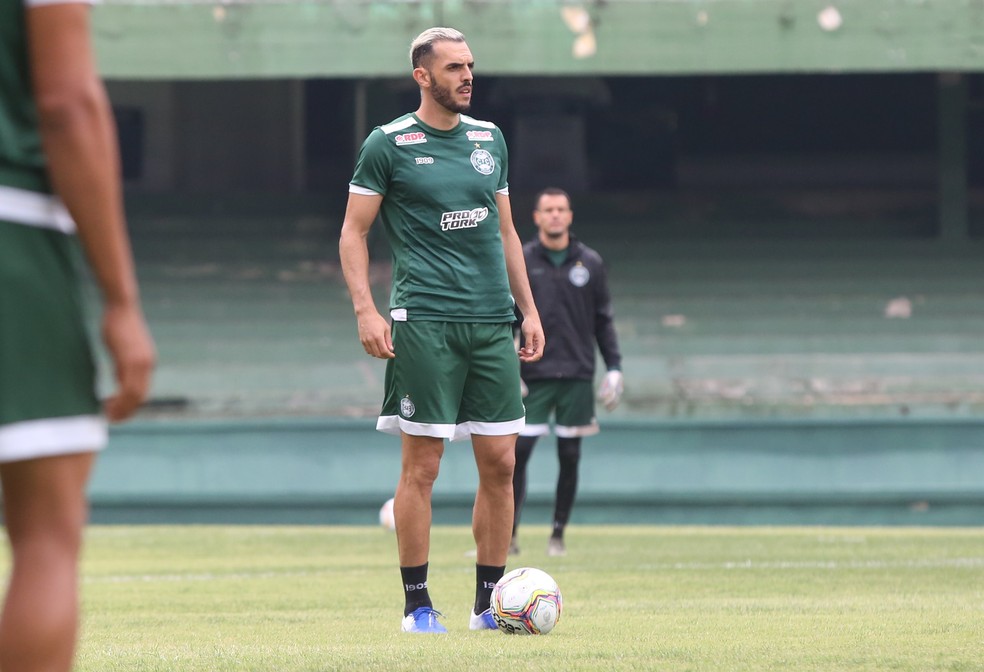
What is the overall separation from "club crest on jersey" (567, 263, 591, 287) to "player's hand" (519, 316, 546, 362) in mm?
4318

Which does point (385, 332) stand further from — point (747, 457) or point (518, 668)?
point (747, 457)

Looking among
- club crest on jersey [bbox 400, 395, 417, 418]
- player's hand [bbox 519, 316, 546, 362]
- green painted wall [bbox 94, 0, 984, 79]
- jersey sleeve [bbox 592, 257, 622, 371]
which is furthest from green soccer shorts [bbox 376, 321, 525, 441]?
green painted wall [bbox 94, 0, 984, 79]

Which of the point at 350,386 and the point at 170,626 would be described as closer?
the point at 170,626

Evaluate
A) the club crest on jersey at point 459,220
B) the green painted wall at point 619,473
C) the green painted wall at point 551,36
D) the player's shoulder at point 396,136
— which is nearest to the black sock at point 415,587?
the club crest on jersey at point 459,220

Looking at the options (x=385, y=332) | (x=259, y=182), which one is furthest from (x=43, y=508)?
(x=259, y=182)

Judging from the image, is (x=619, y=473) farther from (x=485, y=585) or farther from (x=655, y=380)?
(x=485, y=585)

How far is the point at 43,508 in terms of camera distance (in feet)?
9.31

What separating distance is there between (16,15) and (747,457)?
1276cm

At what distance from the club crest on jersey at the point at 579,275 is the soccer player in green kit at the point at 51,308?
7.93 meters

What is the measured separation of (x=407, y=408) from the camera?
6.04 metres

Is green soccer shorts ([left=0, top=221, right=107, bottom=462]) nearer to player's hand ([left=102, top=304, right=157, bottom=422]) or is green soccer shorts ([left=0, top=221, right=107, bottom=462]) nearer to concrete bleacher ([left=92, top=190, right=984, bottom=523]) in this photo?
player's hand ([left=102, top=304, right=157, bottom=422])

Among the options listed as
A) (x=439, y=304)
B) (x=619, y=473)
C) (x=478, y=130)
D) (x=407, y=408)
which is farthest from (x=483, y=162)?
(x=619, y=473)

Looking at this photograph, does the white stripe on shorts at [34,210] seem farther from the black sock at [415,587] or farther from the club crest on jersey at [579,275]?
the club crest on jersey at [579,275]

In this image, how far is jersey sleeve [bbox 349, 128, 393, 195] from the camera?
6.11m
